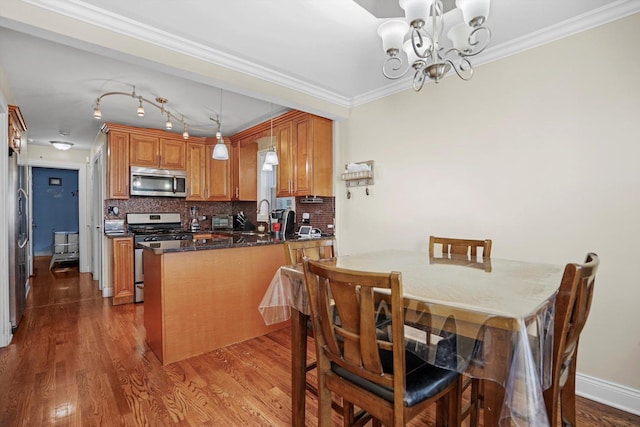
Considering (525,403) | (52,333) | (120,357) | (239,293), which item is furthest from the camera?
(52,333)

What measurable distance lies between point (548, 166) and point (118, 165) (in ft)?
15.6

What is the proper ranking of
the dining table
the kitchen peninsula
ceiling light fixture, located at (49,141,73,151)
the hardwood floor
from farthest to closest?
ceiling light fixture, located at (49,141,73,151) → the kitchen peninsula → the hardwood floor → the dining table

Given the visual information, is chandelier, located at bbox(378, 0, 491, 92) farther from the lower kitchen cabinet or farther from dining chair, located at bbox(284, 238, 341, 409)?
the lower kitchen cabinet

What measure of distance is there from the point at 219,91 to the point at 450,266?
2783 millimetres

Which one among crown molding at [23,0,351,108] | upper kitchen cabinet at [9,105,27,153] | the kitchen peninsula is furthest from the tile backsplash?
upper kitchen cabinet at [9,105,27,153]

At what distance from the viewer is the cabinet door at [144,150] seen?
14.1 ft

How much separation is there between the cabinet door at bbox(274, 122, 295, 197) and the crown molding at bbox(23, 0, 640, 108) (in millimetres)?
959

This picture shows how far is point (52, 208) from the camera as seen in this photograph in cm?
744

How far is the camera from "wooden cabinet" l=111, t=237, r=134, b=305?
399 centimetres

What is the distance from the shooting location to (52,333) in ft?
9.73

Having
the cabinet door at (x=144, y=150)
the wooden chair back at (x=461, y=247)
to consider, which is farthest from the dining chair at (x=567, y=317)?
the cabinet door at (x=144, y=150)

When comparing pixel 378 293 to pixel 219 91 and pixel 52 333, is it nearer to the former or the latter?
pixel 219 91

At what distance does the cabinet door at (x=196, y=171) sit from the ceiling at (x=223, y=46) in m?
1.33

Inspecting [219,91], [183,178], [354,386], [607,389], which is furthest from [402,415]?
[183,178]
